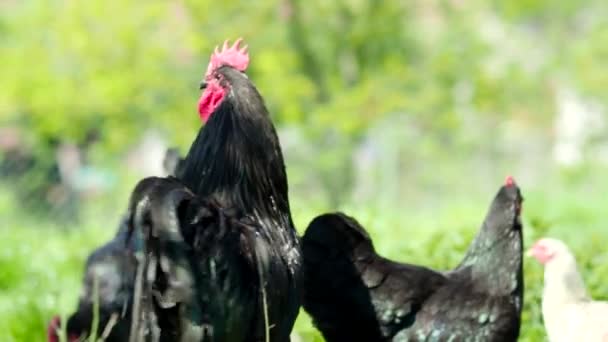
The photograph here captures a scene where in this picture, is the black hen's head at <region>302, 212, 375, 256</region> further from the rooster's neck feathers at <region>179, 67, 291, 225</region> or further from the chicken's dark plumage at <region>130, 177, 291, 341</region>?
the chicken's dark plumage at <region>130, 177, 291, 341</region>

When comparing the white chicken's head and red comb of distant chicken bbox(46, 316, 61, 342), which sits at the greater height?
the white chicken's head

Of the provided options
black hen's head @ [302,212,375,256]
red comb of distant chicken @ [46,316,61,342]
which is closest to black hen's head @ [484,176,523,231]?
black hen's head @ [302,212,375,256]

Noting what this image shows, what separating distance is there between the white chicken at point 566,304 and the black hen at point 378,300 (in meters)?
0.23

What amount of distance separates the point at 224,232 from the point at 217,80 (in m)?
0.82

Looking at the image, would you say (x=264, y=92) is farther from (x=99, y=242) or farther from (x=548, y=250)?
(x=548, y=250)

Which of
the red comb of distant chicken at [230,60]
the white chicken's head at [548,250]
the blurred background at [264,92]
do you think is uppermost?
the blurred background at [264,92]

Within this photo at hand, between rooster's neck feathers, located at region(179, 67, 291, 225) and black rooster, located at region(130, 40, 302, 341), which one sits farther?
rooster's neck feathers, located at region(179, 67, 291, 225)

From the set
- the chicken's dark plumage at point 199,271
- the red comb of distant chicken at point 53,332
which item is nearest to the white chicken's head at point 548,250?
the chicken's dark plumage at point 199,271

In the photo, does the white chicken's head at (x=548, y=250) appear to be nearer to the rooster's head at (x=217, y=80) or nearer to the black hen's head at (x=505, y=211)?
the black hen's head at (x=505, y=211)

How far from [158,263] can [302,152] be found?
36.4 feet

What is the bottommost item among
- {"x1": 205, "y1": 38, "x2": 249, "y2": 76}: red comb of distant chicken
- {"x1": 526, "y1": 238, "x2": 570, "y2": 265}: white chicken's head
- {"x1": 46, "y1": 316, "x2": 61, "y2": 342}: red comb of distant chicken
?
{"x1": 46, "y1": 316, "x2": 61, "y2": 342}: red comb of distant chicken

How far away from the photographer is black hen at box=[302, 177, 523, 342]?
4.34 m

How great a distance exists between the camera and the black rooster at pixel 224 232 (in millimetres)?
3084

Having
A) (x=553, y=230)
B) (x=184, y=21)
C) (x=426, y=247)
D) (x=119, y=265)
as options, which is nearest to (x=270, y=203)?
(x=119, y=265)
